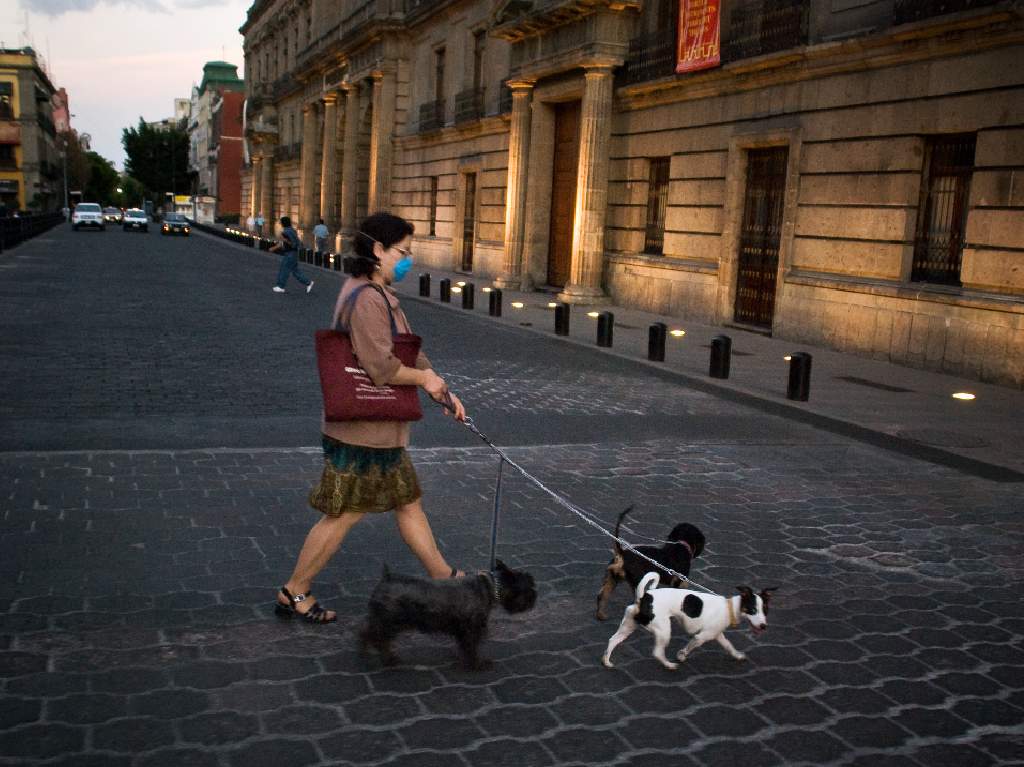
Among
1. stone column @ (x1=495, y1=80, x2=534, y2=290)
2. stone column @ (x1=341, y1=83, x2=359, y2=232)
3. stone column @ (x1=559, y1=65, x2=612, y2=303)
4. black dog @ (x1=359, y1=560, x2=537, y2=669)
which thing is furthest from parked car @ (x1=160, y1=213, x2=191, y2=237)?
black dog @ (x1=359, y1=560, x2=537, y2=669)

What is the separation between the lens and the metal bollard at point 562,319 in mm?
16422

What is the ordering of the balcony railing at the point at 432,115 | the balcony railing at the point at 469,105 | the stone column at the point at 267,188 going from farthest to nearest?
the stone column at the point at 267,188, the balcony railing at the point at 432,115, the balcony railing at the point at 469,105

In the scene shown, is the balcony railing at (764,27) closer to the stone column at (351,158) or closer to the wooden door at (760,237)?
the wooden door at (760,237)

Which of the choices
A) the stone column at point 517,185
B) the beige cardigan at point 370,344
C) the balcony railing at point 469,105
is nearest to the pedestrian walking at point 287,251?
the stone column at point 517,185

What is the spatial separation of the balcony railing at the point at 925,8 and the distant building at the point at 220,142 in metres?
88.1

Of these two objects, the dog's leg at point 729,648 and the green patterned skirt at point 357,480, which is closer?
the dog's leg at point 729,648

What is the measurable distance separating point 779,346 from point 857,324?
4.63ft

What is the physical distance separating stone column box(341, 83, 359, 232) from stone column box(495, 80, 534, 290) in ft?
53.8

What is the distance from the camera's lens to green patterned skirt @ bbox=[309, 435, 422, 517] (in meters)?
4.32

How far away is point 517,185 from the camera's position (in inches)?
1028

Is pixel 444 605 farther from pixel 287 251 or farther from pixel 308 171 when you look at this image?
pixel 308 171

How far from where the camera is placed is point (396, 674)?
160 inches

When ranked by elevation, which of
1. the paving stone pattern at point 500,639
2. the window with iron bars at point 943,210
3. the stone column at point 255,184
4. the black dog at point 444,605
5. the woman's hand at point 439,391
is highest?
the stone column at point 255,184

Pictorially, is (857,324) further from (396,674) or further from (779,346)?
(396,674)
